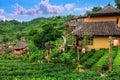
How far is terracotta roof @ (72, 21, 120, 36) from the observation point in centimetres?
3129

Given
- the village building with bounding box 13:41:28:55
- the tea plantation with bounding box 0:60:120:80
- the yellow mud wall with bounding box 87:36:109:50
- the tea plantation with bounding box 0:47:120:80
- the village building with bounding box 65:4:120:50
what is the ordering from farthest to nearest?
the village building with bounding box 13:41:28:55
the yellow mud wall with bounding box 87:36:109:50
the village building with bounding box 65:4:120:50
the tea plantation with bounding box 0:47:120:80
the tea plantation with bounding box 0:60:120:80

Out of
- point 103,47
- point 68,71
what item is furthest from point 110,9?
point 68,71

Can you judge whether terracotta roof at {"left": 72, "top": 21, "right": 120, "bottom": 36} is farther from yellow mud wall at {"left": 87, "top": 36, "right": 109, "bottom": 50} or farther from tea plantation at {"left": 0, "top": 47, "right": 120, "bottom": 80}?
tea plantation at {"left": 0, "top": 47, "right": 120, "bottom": 80}

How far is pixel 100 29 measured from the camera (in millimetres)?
32062

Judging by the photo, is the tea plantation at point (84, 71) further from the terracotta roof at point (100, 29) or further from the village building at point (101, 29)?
the terracotta roof at point (100, 29)

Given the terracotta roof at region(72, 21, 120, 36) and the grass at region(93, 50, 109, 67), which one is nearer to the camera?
the grass at region(93, 50, 109, 67)

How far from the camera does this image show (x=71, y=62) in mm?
29266

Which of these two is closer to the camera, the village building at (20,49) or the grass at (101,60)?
the grass at (101,60)

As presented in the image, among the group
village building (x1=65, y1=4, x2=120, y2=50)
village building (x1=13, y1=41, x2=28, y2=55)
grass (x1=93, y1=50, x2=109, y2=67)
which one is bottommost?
village building (x1=13, y1=41, x2=28, y2=55)

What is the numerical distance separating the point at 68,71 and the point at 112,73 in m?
5.41

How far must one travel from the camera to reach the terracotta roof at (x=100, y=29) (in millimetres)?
31288

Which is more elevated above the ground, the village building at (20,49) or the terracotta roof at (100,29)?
the terracotta roof at (100,29)

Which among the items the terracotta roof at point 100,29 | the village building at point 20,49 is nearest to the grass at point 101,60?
the terracotta roof at point 100,29

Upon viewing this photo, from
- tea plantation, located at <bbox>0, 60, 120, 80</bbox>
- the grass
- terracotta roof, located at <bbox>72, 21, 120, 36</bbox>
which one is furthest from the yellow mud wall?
tea plantation, located at <bbox>0, 60, 120, 80</bbox>
